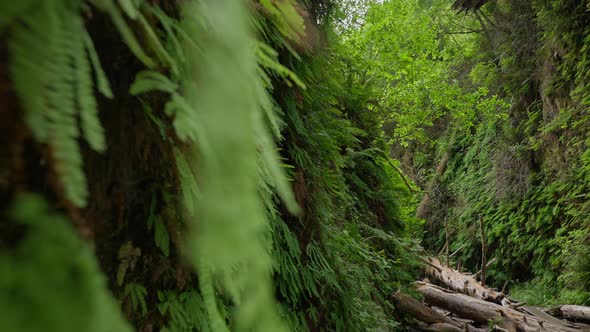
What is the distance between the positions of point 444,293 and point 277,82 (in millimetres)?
4549

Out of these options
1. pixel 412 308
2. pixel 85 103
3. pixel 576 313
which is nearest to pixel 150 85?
pixel 85 103

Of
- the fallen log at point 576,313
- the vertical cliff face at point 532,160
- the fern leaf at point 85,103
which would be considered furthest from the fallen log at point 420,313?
the fern leaf at point 85,103

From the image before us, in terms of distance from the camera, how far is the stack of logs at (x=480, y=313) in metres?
4.08

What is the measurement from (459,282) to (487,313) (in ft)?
5.06

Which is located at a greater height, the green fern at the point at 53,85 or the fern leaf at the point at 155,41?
the fern leaf at the point at 155,41

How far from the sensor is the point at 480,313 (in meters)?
4.56

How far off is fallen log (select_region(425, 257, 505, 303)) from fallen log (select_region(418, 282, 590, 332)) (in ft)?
1.88

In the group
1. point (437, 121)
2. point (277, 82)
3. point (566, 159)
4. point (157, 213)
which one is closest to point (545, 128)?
point (566, 159)

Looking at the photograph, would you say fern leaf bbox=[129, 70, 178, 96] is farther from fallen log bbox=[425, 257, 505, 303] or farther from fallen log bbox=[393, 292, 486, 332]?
fallen log bbox=[425, 257, 505, 303]

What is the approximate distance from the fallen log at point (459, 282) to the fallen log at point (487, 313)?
57 cm

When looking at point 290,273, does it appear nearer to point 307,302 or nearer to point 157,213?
point 307,302

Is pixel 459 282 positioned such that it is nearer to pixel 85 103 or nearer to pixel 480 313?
pixel 480 313

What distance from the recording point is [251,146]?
46 centimetres

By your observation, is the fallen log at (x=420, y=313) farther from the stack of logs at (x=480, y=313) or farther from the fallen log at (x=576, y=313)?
the fallen log at (x=576, y=313)
